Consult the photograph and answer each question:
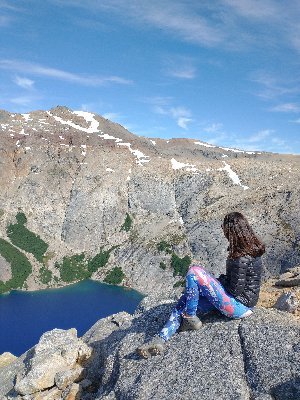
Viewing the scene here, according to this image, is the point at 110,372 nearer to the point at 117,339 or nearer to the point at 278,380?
the point at 117,339

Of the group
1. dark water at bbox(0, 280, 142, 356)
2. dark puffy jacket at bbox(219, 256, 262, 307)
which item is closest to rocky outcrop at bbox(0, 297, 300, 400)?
dark puffy jacket at bbox(219, 256, 262, 307)

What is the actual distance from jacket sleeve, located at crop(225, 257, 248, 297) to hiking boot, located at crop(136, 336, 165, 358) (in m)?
3.40

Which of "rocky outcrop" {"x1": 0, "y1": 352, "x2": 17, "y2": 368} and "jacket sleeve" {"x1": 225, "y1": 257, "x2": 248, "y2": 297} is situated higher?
"jacket sleeve" {"x1": 225, "y1": 257, "x2": 248, "y2": 297}

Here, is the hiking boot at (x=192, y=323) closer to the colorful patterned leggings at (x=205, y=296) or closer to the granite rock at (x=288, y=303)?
the colorful patterned leggings at (x=205, y=296)

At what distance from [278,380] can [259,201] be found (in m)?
172

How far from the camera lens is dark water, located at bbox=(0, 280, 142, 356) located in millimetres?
129125

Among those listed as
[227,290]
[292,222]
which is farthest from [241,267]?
[292,222]

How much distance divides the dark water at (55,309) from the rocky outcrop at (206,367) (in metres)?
111

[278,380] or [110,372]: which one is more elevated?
[278,380]

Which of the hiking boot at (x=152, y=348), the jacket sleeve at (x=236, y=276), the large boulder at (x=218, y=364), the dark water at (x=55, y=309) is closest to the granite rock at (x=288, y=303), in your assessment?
the large boulder at (x=218, y=364)

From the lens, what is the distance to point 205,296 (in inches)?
605

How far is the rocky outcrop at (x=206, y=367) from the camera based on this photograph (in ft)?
42.6

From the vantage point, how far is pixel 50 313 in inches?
5827

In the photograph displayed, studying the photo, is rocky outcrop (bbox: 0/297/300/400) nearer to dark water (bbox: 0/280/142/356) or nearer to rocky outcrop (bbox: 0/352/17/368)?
rocky outcrop (bbox: 0/352/17/368)
